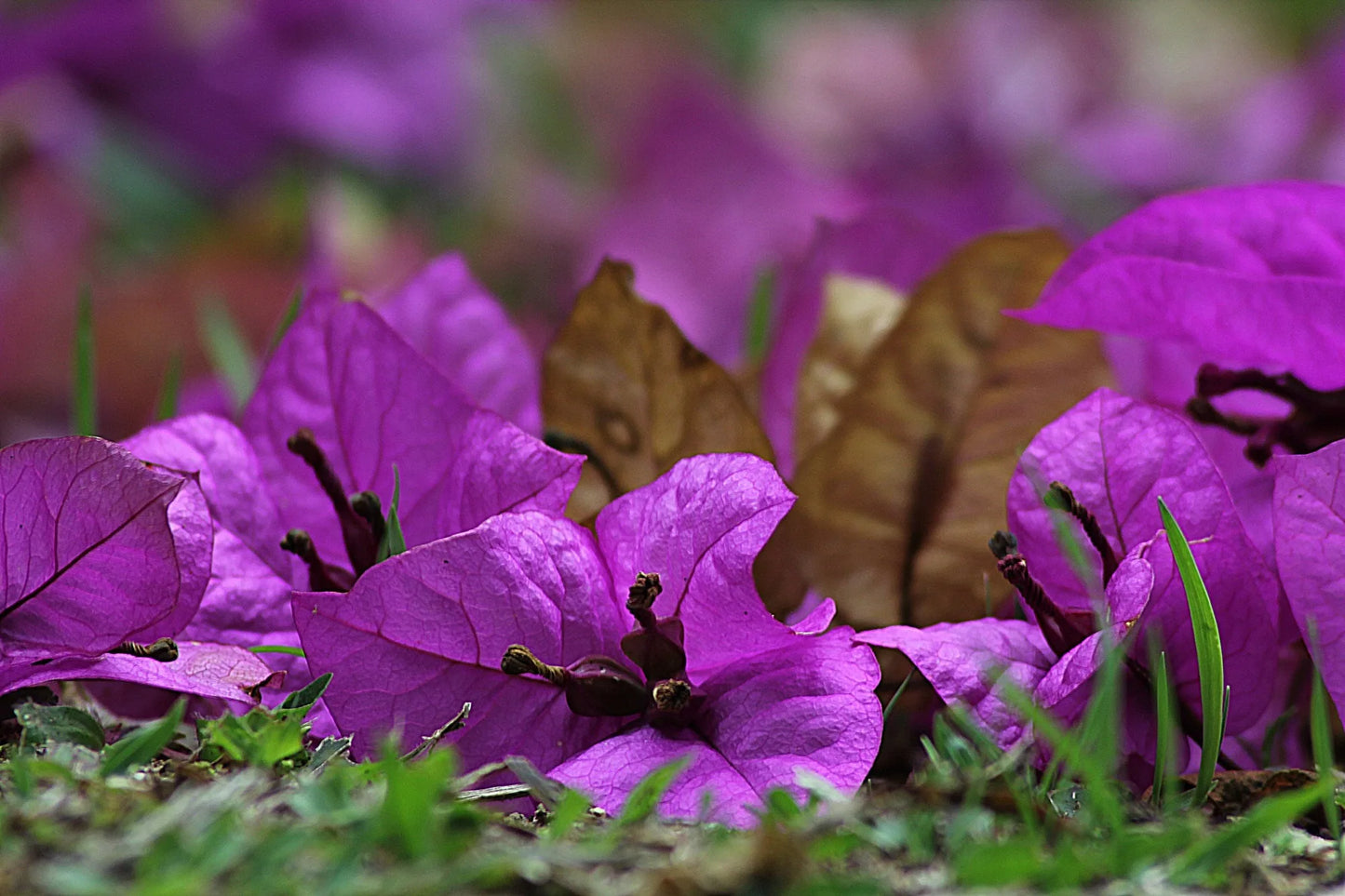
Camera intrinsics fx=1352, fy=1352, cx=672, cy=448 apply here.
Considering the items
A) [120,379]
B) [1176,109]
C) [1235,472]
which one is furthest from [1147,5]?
[1235,472]

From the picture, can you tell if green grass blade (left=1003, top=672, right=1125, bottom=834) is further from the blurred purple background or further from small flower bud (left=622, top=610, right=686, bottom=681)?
the blurred purple background

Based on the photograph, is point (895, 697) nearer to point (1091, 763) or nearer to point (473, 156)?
point (1091, 763)

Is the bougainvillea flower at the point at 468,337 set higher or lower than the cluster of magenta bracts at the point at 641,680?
higher

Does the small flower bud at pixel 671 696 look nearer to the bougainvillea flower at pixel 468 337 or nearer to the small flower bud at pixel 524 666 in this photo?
the small flower bud at pixel 524 666

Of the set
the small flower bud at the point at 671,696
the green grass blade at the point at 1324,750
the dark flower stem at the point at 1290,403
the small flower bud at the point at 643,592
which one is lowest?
the green grass blade at the point at 1324,750

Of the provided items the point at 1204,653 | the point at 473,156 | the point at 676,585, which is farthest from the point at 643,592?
the point at 473,156

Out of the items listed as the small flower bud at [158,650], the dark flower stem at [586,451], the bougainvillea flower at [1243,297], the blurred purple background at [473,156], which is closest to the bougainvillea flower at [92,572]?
the small flower bud at [158,650]

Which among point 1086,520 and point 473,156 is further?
point 473,156
